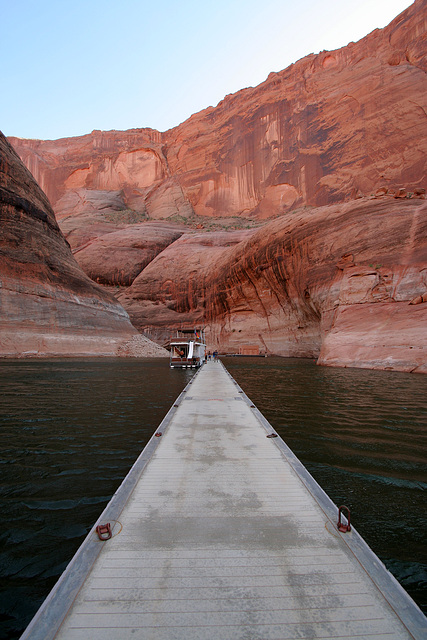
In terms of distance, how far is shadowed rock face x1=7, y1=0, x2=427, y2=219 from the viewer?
50344 millimetres

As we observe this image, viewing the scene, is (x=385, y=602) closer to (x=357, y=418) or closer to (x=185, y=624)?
(x=185, y=624)

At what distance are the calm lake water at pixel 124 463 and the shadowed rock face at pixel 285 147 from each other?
1554 inches

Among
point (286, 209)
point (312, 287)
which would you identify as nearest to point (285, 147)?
point (286, 209)

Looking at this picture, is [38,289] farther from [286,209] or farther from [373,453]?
[286,209]

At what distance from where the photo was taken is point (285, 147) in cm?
6806

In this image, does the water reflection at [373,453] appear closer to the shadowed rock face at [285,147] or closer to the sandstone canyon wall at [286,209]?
the sandstone canyon wall at [286,209]

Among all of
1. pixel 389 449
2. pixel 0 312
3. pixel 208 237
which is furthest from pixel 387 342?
pixel 208 237

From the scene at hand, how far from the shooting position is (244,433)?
20.7 ft

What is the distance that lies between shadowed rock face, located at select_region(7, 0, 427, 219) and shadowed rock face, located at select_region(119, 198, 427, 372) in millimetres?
14075

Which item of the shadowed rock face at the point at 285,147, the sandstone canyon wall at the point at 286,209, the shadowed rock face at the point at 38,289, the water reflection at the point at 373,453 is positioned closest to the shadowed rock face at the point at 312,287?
the sandstone canyon wall at the point at 286,209

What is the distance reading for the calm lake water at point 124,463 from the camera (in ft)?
11.0

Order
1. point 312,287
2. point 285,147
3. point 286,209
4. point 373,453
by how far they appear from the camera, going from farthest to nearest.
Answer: point 285,147, point 286,209, point 312,287, point 373,453

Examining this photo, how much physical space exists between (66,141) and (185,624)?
149 meters

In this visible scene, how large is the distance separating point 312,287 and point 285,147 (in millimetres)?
49538
